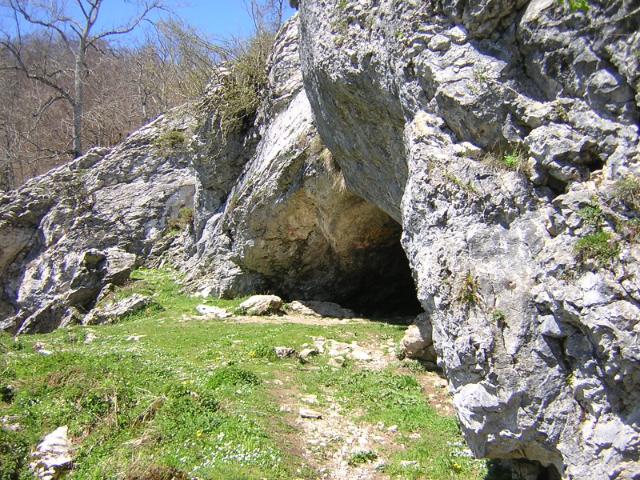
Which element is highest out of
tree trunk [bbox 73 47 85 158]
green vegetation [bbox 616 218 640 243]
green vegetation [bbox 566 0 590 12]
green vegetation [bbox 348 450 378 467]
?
tree trunk [bbox 73 47 85 158]

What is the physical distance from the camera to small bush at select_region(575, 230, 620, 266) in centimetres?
583

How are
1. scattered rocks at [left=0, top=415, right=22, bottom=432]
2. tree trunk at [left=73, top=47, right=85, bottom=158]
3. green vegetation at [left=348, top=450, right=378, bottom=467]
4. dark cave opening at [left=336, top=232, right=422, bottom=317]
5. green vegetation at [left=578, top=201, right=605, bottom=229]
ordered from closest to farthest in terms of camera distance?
1. green vegetation at [left=578, top=201, right=605, bottom=229]
2. green vegetation at [left=348, top=450, right=378, bottom=467]
3. scattered rocks at [left=0, top=415, right=22, bottom=432]
4. dark cave opening at [left=336, top=232, right=422, bottom=317]
5. tree trunk at [left=73, top=47, right=85, bottom=158]

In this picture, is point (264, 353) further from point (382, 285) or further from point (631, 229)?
point (631, 229)

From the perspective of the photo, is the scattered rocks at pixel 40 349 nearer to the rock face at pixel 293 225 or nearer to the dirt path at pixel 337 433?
the dirt path at pixel 337 433

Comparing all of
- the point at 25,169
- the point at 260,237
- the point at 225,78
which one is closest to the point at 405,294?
the point at 260,237

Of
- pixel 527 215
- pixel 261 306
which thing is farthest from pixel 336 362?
pixel 527 215

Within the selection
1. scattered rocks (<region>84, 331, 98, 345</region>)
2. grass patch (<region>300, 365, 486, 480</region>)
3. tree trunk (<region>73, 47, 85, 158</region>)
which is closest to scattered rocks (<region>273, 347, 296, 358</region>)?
grass patch (<region>300, 365, 486, 480</region>)

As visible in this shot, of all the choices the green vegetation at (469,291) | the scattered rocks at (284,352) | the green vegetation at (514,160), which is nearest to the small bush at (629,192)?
the green vegetation at (514,160)

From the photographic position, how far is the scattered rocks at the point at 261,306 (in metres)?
16.4

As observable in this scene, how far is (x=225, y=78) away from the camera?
67.3 ft

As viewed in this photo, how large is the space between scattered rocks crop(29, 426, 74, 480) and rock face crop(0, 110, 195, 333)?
1713 cm

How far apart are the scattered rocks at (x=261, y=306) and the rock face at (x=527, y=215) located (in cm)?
818

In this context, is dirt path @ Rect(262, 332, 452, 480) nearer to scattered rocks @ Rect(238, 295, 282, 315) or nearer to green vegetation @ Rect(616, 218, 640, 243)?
green vegetation @ Rect(616, 218, 640, 243)

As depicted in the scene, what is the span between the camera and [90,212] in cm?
2698
